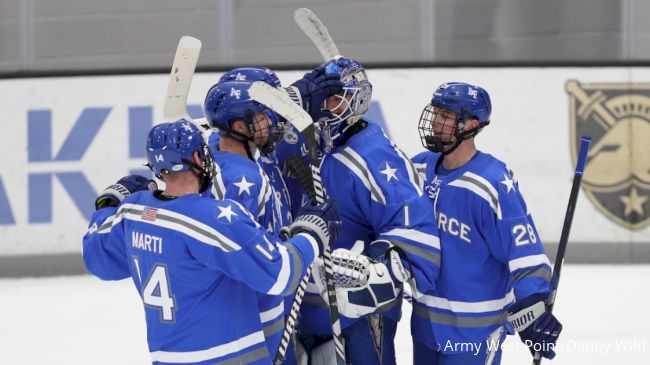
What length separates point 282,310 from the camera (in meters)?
2.96

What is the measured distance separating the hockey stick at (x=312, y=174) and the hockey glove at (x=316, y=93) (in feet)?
0.60

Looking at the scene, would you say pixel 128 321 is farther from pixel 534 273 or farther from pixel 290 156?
pixel 534 273

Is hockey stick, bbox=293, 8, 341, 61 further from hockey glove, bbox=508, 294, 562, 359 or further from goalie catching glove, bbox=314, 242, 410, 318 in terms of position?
hockey glove, bbox=508, 294, 562, 359

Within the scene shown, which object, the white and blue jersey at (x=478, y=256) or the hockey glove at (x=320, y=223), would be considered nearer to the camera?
the hockey glove at (x=320, y=223)

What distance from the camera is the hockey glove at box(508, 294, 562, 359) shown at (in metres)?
2.92

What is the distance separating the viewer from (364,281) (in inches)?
114

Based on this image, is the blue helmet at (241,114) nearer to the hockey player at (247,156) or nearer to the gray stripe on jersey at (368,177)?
the hockey player at (247,156)

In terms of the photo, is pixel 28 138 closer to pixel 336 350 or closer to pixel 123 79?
pixel 123 79

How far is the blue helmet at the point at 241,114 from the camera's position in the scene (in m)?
2.91

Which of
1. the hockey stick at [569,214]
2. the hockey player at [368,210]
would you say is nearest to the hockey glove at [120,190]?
the hockey player at [368,210]

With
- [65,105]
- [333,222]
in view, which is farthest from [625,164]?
[333,222]

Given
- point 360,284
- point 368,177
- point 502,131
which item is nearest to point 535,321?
point 360,284

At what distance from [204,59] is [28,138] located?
1177 millimetres

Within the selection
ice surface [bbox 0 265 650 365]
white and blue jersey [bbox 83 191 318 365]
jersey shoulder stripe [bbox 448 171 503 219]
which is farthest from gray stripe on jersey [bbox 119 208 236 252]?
ice surface [bbox 0 265 650 365]
